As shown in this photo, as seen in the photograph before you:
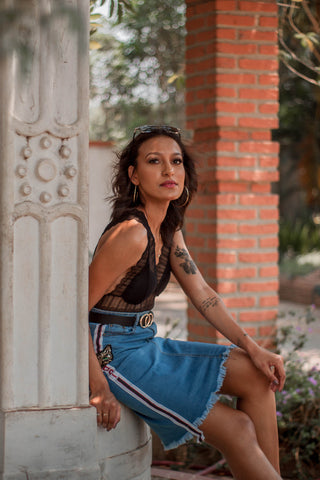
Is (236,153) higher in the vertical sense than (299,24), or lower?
lower

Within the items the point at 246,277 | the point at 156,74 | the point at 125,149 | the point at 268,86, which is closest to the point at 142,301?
the point at 125,149

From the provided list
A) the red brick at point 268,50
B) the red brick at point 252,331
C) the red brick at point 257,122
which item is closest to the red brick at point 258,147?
the red brick at point 257,122

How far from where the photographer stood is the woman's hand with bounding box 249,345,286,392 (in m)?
2.76

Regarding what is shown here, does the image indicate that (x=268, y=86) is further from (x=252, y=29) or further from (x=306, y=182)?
(x=306, y=182)

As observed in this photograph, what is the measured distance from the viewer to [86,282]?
2.41 metres

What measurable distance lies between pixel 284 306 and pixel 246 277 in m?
6.32

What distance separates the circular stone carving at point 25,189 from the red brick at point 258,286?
244 cm

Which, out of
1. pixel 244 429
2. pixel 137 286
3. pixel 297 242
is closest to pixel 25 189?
pixel 137 286

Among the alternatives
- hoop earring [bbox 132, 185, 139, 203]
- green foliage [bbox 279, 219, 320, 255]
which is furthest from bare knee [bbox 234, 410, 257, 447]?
green foliage [bbox 279, 219, 320, 255]

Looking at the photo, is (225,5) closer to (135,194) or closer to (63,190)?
(135,194)

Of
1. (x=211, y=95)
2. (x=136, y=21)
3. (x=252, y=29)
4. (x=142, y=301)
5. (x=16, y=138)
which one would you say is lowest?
(x=142, y=301)

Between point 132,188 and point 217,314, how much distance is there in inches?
24.9

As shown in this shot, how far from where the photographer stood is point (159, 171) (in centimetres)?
283

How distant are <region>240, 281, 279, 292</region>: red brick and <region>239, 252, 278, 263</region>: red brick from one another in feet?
0.48
